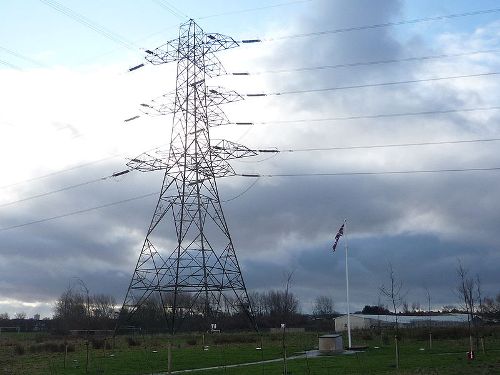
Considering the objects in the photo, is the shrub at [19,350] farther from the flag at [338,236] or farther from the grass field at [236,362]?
the flag at [338,236]

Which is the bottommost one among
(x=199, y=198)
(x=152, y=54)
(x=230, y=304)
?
(x=230, y=304)

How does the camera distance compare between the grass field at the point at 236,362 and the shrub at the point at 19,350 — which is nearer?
the grass field at the point at 236,362

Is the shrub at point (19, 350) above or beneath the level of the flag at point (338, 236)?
beneath

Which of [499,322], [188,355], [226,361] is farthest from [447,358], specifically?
[499,322]

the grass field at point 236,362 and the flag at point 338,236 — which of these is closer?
the grass field at point 236,362

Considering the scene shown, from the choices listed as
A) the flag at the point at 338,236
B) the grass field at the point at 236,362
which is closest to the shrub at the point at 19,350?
the grass field at the point at 236,362

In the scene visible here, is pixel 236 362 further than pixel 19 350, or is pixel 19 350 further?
pixel 19 350

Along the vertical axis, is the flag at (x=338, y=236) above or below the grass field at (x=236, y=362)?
above

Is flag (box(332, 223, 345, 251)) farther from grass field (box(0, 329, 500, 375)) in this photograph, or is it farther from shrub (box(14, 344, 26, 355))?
shrub (box(14, 344, 26, 355))

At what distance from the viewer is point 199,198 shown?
4181 cm

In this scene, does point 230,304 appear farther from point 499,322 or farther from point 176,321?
point 499,322

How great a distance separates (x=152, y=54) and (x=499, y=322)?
80.5 m

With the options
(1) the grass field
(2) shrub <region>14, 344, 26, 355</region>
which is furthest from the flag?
(2) shrub <region>14, 344, 26, 355</region>

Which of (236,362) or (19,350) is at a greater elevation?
(19,350)
